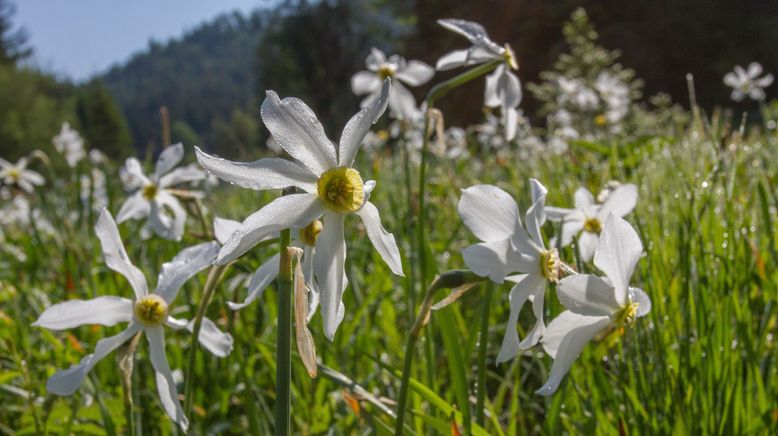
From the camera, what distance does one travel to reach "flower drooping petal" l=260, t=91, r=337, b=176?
2.24ft

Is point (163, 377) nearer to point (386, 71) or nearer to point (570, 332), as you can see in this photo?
point (570, 332)

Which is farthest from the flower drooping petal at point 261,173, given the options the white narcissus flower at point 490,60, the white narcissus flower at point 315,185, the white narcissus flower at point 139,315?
the white narcissus flower at point 490,60

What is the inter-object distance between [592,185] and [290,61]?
37783mm

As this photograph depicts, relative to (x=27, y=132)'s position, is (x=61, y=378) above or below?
below

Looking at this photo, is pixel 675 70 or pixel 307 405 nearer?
pixel 307 405

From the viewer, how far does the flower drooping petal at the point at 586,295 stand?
74 cm

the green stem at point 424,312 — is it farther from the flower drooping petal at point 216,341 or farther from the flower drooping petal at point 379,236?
the flower drooping petal at point 216,341

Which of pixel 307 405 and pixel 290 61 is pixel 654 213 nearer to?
pixel 307 405

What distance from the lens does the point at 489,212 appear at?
0.83 meters

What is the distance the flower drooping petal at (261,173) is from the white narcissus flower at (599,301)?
0.96 ft

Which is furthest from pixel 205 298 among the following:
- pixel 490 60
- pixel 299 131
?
pixel 490 60

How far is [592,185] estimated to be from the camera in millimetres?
A: 2861

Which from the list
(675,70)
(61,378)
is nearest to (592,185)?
(61,378)

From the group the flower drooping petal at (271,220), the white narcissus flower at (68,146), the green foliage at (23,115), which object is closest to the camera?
the flower drooping petal at (271,220)
